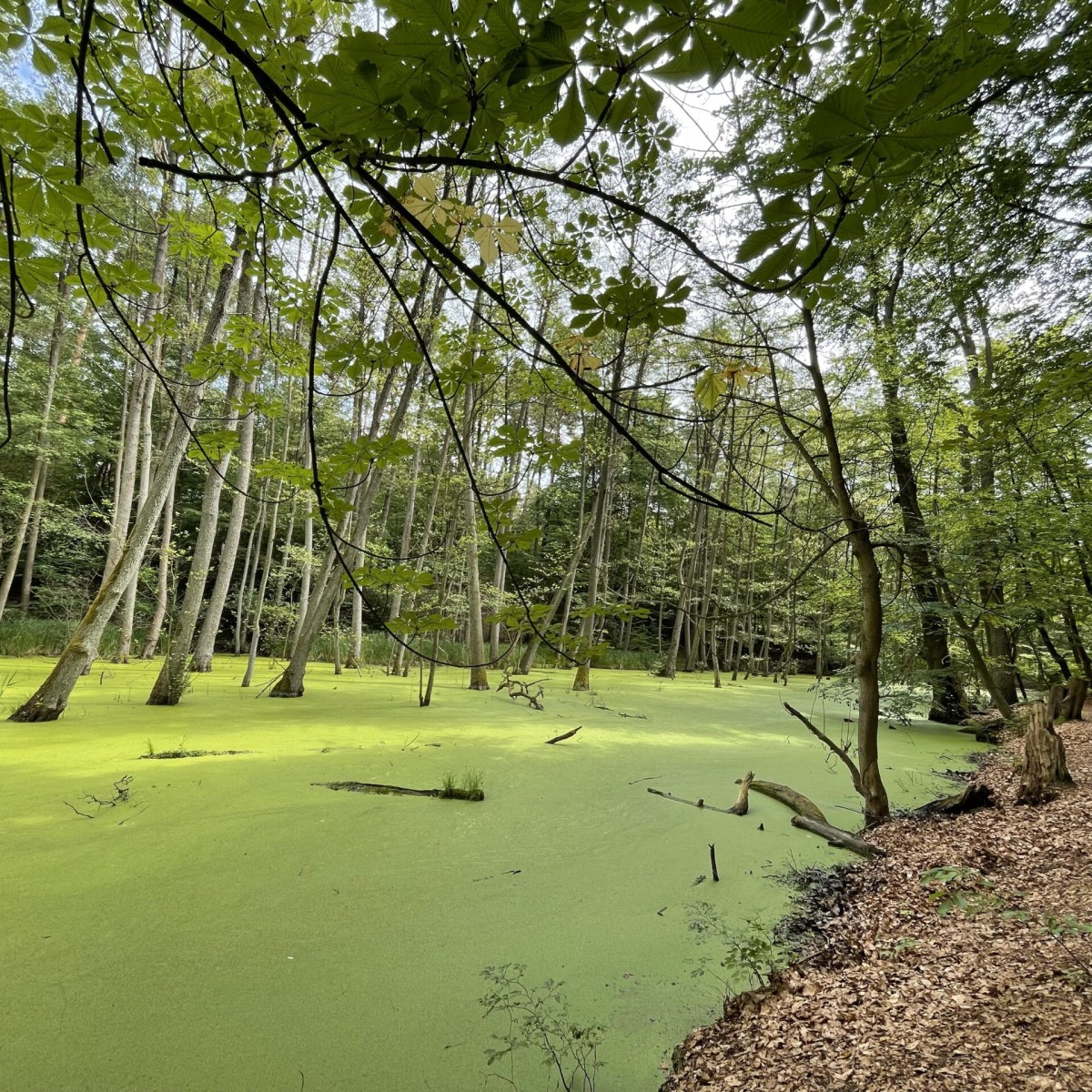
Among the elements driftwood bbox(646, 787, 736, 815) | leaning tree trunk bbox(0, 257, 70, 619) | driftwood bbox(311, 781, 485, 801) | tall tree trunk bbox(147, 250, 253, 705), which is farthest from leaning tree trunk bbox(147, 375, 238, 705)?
leaning tree trunk bbox(0, 257, 70, 619)

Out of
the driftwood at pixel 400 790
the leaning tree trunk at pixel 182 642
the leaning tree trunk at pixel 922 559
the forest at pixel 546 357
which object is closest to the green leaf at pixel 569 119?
the forest at pixel 546 357

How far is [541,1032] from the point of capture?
107 cm

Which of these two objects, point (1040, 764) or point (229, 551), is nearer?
point (1040, 764)

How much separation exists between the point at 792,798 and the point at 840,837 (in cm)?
41

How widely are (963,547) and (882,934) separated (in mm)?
3770

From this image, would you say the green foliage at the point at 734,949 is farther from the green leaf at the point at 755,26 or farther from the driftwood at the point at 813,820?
the green leaf at the point at 755,26

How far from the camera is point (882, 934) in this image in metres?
1.43

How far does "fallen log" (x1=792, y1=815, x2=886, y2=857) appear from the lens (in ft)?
6.53

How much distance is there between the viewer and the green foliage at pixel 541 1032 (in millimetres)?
985

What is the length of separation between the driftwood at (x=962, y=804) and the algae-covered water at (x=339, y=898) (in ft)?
0.77

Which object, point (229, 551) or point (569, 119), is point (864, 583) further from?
point (229, 551)

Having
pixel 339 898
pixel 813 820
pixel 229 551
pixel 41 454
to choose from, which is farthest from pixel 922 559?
pixel 41 454

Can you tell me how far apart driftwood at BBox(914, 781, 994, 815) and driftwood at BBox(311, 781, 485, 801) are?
205 centimetres

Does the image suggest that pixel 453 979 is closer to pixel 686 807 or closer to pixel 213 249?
pixel 686 807
